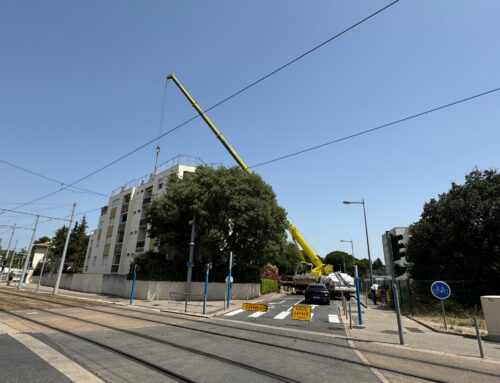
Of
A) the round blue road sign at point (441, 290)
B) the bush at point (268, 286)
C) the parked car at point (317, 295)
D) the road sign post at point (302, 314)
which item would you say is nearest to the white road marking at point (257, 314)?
the road sign post at point (302, 314)

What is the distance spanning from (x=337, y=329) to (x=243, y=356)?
22.1 feet

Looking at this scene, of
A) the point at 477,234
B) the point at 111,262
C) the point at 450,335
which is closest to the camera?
the point at 450,335

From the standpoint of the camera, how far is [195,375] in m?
5.68

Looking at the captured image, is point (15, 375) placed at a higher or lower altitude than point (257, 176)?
lower

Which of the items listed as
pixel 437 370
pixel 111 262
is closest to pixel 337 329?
pixel 437 370

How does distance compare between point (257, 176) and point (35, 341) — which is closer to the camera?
point (35, 341)

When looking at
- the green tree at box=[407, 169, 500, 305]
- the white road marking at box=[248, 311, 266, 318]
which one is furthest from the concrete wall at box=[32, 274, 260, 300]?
the green tree at box=[407, 169, 500, 305]

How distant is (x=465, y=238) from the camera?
21.0 meters

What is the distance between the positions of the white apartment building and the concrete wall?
590 cm

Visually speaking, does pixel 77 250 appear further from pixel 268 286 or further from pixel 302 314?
pixel 302 314

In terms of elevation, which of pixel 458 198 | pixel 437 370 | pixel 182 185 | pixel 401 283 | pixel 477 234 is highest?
pixel 182 185

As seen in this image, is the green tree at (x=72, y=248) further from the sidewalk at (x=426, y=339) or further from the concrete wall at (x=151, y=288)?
the sidewalk at (x=426, y=339)

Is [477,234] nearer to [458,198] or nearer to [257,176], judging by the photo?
[458,198]

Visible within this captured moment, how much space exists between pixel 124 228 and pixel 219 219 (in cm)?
2492
